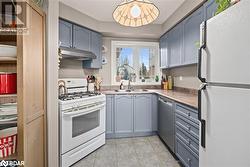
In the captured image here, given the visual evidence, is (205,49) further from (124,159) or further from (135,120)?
(135,120)

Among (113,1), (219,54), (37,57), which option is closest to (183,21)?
(113,1)

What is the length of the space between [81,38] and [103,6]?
724 millimetres

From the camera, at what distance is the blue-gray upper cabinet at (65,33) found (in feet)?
8.44

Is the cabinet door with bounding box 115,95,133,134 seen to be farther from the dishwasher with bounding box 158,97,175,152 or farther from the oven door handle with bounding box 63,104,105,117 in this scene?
the dishwasher with bounding box 158,97,175,152

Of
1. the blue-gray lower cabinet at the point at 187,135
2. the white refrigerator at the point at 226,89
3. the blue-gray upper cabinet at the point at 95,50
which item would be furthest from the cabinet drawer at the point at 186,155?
the blue-gray upper cabinet at the point at 95,50

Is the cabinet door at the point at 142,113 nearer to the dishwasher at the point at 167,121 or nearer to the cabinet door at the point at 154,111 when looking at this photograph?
the cabinet door at the point at 154,111

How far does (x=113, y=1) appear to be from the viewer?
2.43m

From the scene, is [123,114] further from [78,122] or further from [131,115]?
[78,122]

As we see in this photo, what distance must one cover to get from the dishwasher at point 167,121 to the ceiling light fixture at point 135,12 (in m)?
1.30

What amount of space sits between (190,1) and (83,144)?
2653mm

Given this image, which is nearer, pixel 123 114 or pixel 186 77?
pixel 186 77

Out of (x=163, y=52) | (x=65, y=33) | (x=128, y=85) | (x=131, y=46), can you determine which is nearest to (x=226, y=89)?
(x=65, y=33)

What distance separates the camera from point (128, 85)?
12.3 ft

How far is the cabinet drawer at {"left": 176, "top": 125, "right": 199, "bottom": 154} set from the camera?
1646 mm
